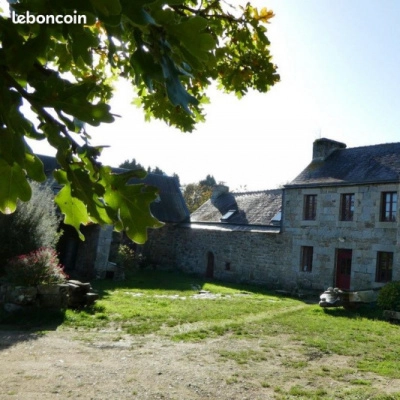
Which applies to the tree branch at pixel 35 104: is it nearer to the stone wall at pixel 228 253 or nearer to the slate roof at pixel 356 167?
the slate roof at pixel 356 167

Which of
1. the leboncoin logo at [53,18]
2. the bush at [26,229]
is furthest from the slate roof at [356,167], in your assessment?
the leboncoin logo at [53,18]

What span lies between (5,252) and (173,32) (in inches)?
457

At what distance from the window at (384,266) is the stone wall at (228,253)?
375 cm

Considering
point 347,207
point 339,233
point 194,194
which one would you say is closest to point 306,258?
point 339,233

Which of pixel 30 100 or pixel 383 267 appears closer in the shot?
pixel 30 100

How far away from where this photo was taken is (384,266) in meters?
16.0

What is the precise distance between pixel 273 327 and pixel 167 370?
437 cm

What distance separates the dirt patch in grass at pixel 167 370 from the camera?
5.46m

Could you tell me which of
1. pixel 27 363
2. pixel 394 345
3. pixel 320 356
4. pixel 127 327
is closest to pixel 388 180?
pixel 394 345

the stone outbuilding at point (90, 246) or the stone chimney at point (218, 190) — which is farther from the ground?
the stone chimney at point (218, 190)

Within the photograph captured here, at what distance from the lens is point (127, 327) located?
912cm

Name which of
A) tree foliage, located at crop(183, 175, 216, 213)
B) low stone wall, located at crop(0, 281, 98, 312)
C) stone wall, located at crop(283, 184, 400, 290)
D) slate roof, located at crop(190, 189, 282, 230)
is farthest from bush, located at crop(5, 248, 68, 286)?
tree foliage, located at crop(183, 175, 216, 213)

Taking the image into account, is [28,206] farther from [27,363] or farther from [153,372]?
[153,372]

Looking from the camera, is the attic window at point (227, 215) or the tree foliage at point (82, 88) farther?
the attic window at point (227, 215)
